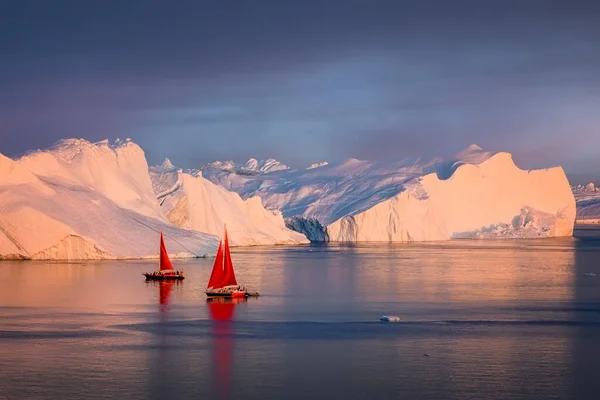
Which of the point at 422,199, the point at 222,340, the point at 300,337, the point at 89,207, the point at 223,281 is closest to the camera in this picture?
the point at 222,340

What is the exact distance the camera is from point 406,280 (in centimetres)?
4278

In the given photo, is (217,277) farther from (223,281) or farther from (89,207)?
(89,207)

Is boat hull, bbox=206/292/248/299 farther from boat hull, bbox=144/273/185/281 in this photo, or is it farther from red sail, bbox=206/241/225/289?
boat hull, bbox=144/273/185/281

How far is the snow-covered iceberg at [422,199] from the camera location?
90875 mm

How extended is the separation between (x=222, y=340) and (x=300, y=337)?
200 centimetres

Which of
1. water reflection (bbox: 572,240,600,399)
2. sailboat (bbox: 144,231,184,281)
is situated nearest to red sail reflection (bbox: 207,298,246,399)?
water reflection (bbox: 572,240,600,399)

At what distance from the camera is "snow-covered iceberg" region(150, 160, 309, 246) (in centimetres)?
6569

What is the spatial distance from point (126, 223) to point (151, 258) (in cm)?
269

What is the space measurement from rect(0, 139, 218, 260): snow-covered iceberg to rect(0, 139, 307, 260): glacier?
0.05m

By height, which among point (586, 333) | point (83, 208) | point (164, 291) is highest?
point (83, 208)

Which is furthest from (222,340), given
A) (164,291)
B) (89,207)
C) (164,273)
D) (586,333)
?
(89,207)

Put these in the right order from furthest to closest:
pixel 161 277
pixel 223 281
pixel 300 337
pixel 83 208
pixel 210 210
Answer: pixel 210 210 < pixel 83 208 < pixel 161 277 < pixel 223 281 < pixel 300 337

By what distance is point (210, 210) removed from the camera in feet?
224

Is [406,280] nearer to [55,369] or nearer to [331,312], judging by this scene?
[331,312]
